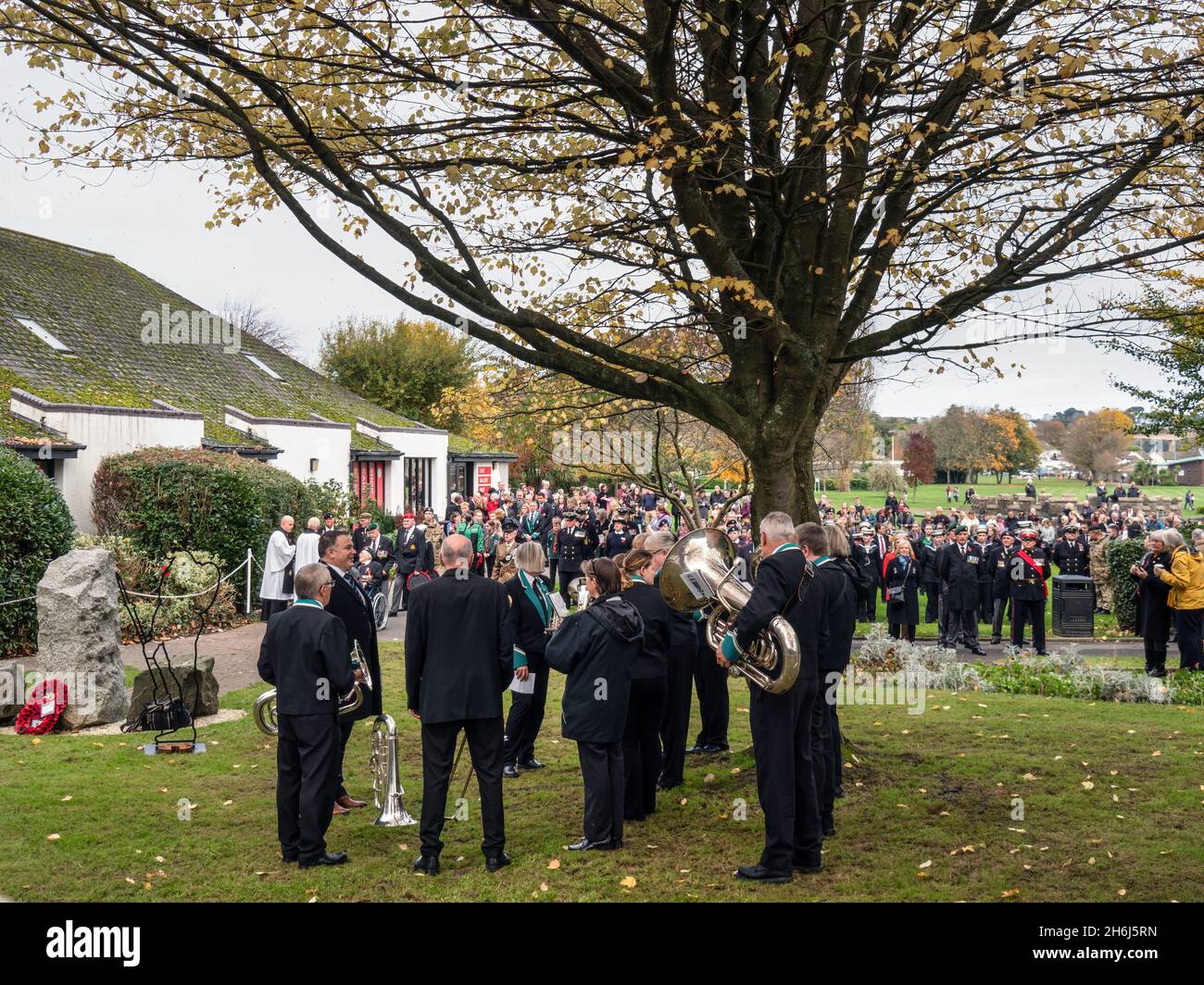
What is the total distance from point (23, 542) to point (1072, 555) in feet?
62.4

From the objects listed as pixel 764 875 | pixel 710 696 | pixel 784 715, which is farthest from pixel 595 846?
pixel 710 696

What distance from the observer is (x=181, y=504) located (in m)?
18.5

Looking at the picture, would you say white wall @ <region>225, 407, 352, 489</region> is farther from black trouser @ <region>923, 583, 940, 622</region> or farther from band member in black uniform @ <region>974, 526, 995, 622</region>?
band member in black uniform @ <region>974, 526, 995, 622</region>

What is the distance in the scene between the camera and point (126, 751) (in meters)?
9.39

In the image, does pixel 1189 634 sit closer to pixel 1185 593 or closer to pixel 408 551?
pixel 1185 593

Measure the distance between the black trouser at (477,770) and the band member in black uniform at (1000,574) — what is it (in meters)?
13.7

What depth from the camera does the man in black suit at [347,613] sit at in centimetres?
759

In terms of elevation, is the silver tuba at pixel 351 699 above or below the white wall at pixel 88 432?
below

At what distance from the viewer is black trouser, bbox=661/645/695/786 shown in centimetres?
827

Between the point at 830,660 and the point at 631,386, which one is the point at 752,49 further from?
the point at 830,660

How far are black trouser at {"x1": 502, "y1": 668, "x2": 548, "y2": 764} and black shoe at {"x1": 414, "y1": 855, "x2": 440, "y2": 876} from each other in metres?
2.30

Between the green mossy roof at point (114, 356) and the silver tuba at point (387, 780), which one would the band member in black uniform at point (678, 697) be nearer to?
the silver tuba at point (387, 780)
